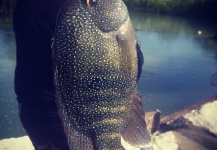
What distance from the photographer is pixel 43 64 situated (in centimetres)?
180

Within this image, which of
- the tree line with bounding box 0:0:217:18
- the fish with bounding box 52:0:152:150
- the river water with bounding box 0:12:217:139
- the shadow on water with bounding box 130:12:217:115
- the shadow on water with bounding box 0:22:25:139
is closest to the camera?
the fish with bounding box 52:0:152:150

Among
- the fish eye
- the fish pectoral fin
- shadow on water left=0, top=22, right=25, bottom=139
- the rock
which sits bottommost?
shadow on water left=0, top=22, right=25, bottom=139

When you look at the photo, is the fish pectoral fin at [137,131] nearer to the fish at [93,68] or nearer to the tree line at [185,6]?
the fish at [93,68]

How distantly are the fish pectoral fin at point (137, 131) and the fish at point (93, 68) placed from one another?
0.10m

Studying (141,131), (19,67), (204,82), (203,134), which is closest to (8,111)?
(203,134)

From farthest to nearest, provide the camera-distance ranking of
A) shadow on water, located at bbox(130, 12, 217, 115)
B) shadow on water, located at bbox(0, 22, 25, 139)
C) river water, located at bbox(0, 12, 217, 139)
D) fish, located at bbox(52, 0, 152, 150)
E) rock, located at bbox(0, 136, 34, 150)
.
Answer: shadow on water, located at bbox(130, 12, 217, 115)
river water, located at bbox(0, 12, 217, 139)
shadow on water, located at bbox(0, 22, 25, 139)
rock, located at bbox(0, 136, 34, 150)
fish, located at bbox(52, 0, 152, 150)

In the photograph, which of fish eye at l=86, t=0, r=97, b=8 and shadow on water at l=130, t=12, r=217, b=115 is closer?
fish eye at l=86, t=0, r=97, b=8

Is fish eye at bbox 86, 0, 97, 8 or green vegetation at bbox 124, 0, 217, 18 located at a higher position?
fish eye at bbox 86, 0, 97, 8

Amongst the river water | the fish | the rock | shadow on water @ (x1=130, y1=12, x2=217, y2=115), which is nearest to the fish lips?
the fish

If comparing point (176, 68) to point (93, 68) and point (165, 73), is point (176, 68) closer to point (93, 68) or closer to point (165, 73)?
point (165, 73)

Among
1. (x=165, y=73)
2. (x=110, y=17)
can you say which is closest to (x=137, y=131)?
(x=110, y=17)

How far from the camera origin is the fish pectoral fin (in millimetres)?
1659

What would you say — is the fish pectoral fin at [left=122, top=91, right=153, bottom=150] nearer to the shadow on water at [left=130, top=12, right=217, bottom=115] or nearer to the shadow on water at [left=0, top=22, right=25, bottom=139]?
the shadow on water at [left=0, top=22, right=25, bottom=139]

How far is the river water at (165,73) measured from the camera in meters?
6.88
